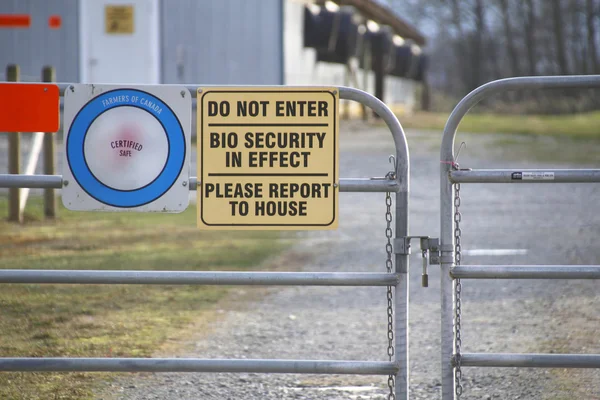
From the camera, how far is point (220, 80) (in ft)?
71.0

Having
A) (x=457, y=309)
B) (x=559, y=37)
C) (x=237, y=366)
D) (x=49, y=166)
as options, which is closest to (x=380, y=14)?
(x=559, y=37)

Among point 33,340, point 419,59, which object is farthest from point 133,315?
point 419,59

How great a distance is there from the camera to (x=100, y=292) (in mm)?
7098

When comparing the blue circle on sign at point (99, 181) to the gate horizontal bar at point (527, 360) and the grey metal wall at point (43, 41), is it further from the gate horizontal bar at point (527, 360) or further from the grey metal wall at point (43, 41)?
the grey metal wall at point (43, 41)

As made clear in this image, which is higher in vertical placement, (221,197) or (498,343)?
(221,197)

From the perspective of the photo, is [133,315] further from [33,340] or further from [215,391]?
[215,391]

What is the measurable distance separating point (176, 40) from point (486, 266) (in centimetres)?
1667

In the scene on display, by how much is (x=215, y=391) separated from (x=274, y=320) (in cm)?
168

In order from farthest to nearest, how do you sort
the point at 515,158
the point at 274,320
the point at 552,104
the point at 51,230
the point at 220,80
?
1. the point at 552,104
2. the point at 220,80
3. the point at 515,158
4. the point at 51,230
5. the point at 274,320

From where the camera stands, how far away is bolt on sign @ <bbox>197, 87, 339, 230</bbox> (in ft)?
12.8

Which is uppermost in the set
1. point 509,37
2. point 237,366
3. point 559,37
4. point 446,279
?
point 509,37

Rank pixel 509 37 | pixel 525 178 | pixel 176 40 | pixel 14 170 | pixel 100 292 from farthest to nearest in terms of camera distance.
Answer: pixel 509 37 < pixel 176 40 < pixel 14 170 < pixel 100 292 < pixel 525 178

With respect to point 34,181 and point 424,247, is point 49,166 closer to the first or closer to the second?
point 34,181

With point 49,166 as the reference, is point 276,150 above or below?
above
